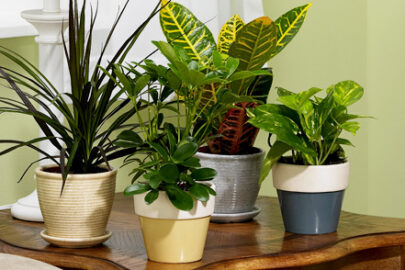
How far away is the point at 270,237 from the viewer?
141cm

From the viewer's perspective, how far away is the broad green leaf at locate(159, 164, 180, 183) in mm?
1205

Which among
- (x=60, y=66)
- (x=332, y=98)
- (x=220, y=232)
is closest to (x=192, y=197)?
(x=220, y=232)

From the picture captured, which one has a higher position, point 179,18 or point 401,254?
point 179,18

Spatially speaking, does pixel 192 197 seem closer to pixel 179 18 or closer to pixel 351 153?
pixel 179 18

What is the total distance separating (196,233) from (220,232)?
208mm

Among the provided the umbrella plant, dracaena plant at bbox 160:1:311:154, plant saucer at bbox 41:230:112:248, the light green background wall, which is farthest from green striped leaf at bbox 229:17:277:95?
the light green background wall

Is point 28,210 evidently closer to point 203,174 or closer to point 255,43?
point 203,174

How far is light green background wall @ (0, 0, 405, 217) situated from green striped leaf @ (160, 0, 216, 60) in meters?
0.81

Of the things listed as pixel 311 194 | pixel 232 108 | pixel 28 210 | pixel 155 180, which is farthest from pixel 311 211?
pixel 28 210

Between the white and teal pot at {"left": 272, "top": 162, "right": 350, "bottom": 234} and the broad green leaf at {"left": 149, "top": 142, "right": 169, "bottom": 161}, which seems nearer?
the broad green leaf at {"left": 149, "top": 142, "right": 169, "bottom": 161}

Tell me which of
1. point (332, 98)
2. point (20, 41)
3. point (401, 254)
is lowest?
point (401, 254)

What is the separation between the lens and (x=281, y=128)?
136 centimetres

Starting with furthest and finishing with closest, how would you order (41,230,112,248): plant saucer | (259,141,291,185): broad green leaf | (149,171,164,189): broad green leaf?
(259,141,291,185): broad green leaf < (41,230,112,248): plant saucer < (149,171,164,189): broad green leaf

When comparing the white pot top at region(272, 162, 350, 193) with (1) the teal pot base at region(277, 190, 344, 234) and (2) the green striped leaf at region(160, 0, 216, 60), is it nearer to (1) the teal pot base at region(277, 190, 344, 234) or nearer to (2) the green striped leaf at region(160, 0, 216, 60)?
(1) the teal pot base at region(277, 190, 344, 234)
